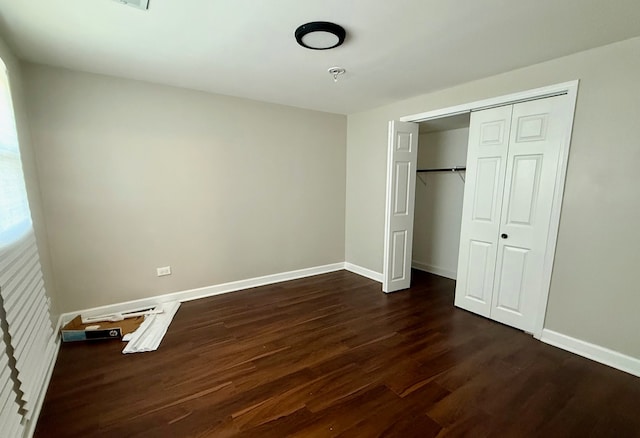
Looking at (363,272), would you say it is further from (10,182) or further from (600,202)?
(10,182)

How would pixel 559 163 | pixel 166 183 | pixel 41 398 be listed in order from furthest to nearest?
pixel 166 183, pixel 559 163, pixel 41 398

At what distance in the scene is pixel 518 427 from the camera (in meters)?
1.66

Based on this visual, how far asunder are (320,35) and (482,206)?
239cm

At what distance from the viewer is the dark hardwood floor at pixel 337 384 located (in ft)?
5.45

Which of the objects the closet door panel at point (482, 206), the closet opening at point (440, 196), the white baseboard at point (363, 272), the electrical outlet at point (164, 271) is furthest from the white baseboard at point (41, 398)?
the closet opening at point (440, 196)

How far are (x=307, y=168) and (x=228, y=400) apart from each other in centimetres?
310

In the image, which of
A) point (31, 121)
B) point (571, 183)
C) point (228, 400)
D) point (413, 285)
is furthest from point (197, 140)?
point (571, 183)

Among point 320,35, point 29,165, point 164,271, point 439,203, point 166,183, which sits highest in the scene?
point 320,35

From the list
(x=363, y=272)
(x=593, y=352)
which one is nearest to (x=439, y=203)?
(x=363, y=272)

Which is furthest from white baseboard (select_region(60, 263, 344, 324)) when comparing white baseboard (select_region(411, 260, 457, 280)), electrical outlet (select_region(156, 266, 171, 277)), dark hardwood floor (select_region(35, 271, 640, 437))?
white baseboard (select_region(411, 260, 457, 280))

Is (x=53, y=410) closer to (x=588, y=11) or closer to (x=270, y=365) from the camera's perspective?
(x=270, y=365)

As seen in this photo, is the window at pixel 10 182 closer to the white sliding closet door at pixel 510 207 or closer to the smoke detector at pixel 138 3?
the smoke detector at pixel 138 3

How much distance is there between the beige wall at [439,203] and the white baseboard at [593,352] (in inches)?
70.7

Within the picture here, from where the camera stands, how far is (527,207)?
2652mm
